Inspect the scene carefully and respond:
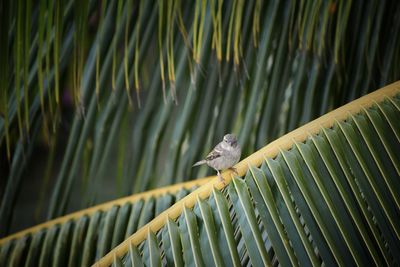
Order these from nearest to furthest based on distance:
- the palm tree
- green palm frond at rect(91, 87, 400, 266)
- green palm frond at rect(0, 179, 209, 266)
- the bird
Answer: green palm frond at rect(91, 87, 400, 266), the palm tree, green palm frond at rect(0, 179, 209, 266), the bird

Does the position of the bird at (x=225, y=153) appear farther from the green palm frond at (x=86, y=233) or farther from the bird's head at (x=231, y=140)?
the green palm frond at (x=86, y=233)

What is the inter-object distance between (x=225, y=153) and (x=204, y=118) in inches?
12.2

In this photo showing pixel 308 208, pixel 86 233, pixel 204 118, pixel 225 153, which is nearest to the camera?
pixel 308 208

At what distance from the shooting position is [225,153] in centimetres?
377

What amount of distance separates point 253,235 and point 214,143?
161 cm

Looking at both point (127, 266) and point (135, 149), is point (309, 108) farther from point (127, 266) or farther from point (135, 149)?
point (127, 266)

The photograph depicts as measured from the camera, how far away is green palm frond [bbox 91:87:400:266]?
7.91 ft

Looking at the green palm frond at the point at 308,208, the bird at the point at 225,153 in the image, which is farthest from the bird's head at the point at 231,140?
the green palm frond at the point at 308,208

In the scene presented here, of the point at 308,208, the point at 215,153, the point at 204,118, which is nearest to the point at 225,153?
the point at 215,153

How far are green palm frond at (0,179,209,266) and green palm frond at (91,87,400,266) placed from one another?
2.09 feet

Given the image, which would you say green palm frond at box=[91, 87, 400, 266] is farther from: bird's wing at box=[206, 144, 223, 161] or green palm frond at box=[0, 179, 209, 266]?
bird's wing at box=[206, 144, 223, 161]

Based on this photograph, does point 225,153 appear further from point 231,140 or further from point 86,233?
point 86,233

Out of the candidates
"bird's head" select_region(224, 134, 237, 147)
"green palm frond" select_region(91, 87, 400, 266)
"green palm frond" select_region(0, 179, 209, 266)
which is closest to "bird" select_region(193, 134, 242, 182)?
"bird's head" select_region(224, 134, 237, 147)

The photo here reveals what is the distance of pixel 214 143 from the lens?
4.00 m
